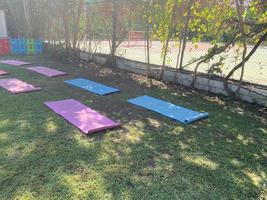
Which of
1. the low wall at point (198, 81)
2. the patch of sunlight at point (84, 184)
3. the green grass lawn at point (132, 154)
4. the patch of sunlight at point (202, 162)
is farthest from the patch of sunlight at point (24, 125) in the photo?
the low wall at point (198, 81)

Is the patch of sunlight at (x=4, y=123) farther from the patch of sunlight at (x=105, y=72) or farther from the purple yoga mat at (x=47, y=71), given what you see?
the patch of sunlight at (x=105, y=72)

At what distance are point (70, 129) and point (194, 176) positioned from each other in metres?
1.79

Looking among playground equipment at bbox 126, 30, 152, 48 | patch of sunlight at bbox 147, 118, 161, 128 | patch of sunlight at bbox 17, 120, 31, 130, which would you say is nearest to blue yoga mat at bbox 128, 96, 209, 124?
patch of sunlight at bbox 147, 118, 161, 128

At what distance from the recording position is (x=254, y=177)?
8.91ft

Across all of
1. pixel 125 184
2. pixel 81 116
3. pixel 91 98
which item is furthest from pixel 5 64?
pixel 125 184

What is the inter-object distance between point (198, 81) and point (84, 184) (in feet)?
13.2

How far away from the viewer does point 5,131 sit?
3.44 m

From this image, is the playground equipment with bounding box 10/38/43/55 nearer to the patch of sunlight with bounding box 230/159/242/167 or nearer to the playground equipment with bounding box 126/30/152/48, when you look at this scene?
the playground equipment with bounding box 126/30/152/48

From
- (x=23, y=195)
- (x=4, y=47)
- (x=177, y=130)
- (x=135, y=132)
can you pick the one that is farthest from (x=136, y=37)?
(x=23, y=195)

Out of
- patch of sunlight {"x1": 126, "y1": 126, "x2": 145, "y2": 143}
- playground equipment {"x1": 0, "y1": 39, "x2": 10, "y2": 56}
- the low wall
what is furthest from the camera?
playground equipment {"x1": 0, "y1": 39, "x2": 10, "y2": 56}

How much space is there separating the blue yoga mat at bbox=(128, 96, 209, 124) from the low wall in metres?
1.23

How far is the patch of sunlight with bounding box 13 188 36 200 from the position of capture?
7.38ft

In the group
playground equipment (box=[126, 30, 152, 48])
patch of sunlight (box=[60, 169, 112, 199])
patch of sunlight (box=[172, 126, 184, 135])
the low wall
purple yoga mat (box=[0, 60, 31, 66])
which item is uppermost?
playground equipment (box=[126, 30, 152, 48])

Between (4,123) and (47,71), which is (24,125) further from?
(47,71)
